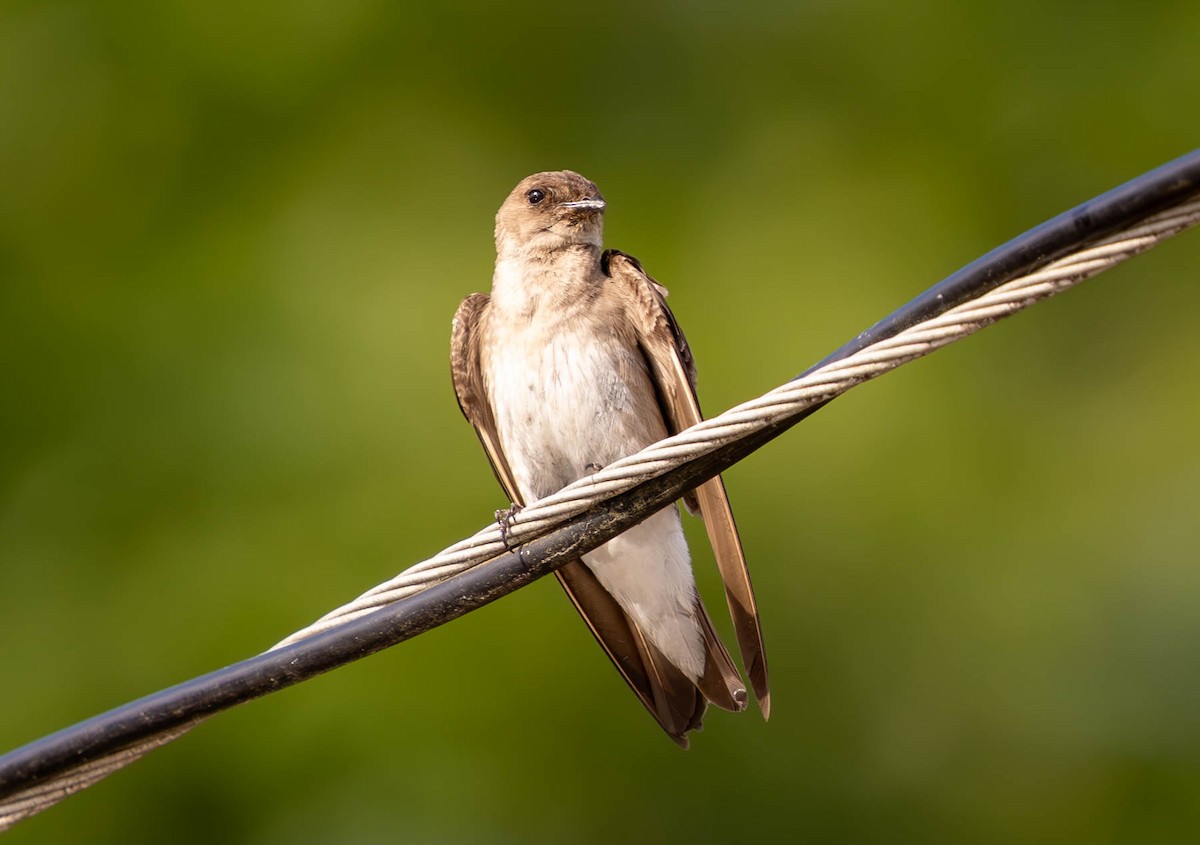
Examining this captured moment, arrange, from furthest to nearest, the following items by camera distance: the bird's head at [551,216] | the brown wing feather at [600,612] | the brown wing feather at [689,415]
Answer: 1. the bird's head at [551,216]
2. the brown wing feather at [600,612]
3. the brown wing feather at [689,415]

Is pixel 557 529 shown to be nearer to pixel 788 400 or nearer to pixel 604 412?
pixel 788 400

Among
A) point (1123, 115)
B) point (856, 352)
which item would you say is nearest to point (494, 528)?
point (856, 352)

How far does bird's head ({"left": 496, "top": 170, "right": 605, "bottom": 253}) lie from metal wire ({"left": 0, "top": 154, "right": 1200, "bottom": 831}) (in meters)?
2.66

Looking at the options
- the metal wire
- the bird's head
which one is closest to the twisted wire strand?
the metal wire

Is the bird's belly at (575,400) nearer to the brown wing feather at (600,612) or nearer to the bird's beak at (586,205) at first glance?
the brown wing feather at (600,612)

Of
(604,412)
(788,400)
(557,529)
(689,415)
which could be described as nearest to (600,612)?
(604,412)

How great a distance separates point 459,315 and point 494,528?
108 inches

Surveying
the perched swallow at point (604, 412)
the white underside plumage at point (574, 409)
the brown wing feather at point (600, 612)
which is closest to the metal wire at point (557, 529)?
the brown wing feather at point (600, 612)

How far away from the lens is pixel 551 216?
584 centimetres

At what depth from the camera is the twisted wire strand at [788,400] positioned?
2.54 m

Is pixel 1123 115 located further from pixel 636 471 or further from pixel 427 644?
pixel 636 471

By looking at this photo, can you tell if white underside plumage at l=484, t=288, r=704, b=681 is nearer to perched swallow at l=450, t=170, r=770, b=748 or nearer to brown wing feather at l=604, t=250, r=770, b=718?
perched swallow at l=450, t=170, r=770, b=748

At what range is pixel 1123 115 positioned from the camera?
11.5 m

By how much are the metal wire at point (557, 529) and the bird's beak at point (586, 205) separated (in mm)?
2799
